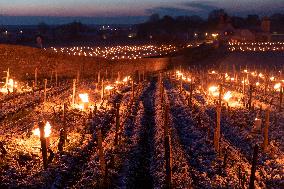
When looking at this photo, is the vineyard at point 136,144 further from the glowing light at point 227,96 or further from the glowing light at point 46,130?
the glowing light at point 227,96

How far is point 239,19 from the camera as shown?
13338cm

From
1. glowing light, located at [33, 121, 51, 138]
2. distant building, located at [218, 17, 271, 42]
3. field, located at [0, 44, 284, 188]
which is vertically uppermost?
distant building, located at [218, 17, 271, 42]

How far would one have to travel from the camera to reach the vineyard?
476 inches

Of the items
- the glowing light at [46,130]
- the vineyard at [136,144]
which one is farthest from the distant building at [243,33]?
the glowing light at [46,130]

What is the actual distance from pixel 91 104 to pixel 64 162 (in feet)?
34.9

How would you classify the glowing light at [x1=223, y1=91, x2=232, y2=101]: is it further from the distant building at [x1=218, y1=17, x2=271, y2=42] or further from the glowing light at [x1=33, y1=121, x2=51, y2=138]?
the distant building at [x1=218, y1=17, x2=271, y2=42]

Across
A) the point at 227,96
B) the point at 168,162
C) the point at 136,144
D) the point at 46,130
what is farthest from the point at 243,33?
the point at 168,162

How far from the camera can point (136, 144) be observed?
16.0 m

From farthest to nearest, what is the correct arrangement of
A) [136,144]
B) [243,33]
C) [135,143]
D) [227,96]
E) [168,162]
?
[243,33]
[227,96]
[135,143]
[136,144]
[168,162]

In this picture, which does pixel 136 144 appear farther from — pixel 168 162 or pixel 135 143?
pixel 168 162

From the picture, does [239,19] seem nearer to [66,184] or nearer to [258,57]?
[258,57]

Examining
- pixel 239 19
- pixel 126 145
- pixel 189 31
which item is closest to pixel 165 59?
pixel 126 145

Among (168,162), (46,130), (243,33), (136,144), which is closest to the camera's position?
(168,162)

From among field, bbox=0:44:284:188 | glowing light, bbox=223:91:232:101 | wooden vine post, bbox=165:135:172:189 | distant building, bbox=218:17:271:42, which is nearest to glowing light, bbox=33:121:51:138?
field, bbox=0:44:284:188
